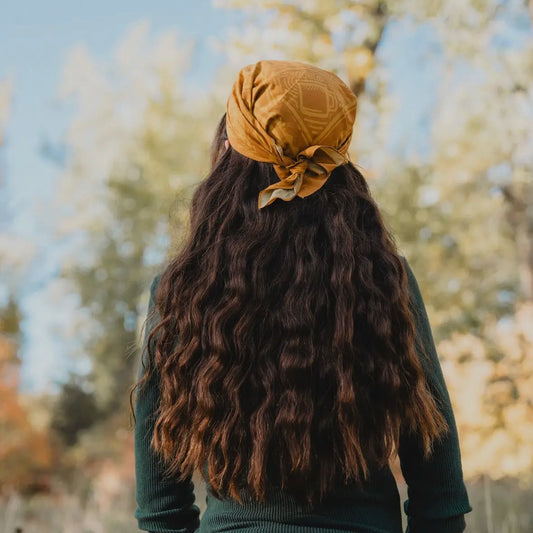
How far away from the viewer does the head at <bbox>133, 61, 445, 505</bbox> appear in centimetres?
120

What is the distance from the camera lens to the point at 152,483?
1.45 metres

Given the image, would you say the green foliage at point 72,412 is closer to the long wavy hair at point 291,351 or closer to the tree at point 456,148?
the tree at point 456,148

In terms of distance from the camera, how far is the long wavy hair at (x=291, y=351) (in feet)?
3.95

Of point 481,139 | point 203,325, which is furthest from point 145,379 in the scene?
point 481,139

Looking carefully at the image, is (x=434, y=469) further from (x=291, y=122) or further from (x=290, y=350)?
(x=291, y=122)

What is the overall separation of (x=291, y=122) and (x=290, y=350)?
0.44 meters

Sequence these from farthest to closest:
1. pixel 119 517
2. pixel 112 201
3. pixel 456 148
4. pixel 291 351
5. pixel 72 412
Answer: pixel 72 412 → pixel 112 201 → pixel 456 148 → pixel 119 517 → pixel 291 351

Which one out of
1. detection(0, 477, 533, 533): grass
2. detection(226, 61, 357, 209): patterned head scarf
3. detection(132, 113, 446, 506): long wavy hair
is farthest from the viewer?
detection(0, 477, 533, 533): grass

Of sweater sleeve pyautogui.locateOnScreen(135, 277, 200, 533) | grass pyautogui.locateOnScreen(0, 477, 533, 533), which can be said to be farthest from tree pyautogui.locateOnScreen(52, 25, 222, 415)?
sweater sleeve pyautogui.locateOnScreen(135, 277, 200, 533)

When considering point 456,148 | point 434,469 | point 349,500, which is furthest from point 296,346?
point 456,148

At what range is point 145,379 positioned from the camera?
1.41 m

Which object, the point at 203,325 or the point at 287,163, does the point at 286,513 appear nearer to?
the point at 203,325

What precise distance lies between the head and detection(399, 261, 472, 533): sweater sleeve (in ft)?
0.17

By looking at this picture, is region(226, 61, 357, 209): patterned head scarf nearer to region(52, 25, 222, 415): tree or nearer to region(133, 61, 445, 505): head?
region(133, 61, 445, 505): head
